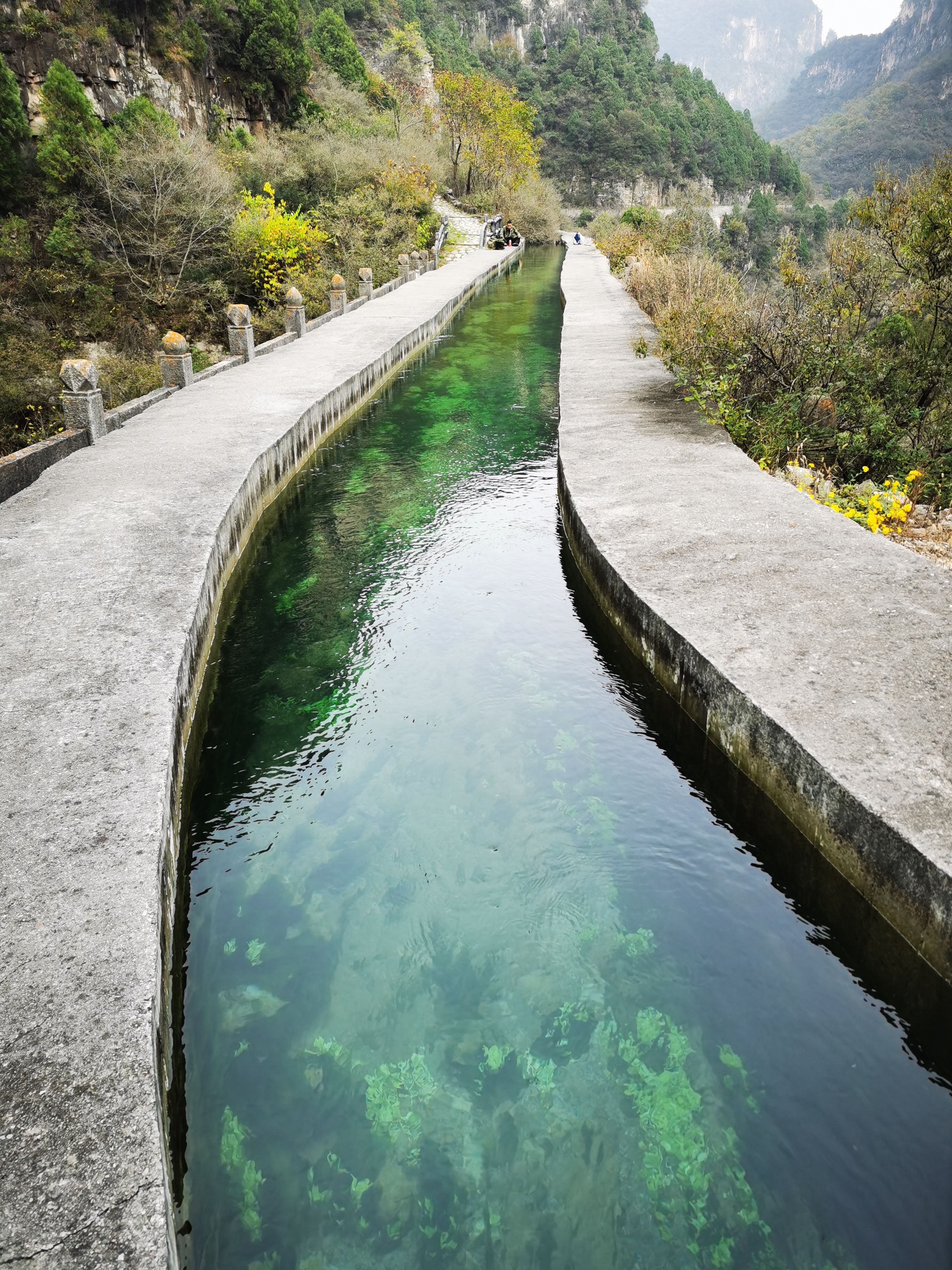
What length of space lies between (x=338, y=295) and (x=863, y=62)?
20676 centimetres

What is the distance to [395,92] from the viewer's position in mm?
53156

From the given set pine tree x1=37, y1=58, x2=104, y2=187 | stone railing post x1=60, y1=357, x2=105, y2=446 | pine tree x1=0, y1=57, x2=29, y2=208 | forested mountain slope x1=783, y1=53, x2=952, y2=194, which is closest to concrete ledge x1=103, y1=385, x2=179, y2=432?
stone railing post x1=60, y1=357, x2=105, y2=446

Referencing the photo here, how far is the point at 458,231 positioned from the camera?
1631 inches

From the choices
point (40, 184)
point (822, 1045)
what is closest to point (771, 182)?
point (40, 184)

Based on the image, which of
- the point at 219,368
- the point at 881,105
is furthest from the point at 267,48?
the point at 881,105

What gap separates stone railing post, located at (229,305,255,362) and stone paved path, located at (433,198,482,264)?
20274mm

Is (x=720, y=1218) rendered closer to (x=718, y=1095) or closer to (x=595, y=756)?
(x=718, y=1095)

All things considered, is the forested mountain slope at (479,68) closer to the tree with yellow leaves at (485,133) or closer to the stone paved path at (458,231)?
the stone paved path at (458,231)

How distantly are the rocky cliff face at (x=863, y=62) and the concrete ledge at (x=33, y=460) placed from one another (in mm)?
150421

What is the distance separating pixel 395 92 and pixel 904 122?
88.6m

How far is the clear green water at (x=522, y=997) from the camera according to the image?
2.94 metres

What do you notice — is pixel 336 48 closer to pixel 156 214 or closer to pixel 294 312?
pixel 156 214

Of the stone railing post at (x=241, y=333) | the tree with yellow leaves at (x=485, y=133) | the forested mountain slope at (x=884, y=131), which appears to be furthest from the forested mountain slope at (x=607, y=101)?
the stone railing post at (x=241, y=333)

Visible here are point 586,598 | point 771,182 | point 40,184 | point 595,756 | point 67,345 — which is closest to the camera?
point 595,756
